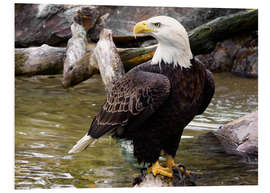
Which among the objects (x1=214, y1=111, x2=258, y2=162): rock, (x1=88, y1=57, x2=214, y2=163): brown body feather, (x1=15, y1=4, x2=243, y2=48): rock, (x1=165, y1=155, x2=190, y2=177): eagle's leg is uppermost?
(x1=15, y1=4, x2=243, y2=48): rock

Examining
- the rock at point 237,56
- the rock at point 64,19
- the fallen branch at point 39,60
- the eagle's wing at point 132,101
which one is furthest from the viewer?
the rock at point 237,56

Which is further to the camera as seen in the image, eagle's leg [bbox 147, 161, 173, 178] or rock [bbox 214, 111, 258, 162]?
rock [bbox 214, 111, 258, 162]

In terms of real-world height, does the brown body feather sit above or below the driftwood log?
below

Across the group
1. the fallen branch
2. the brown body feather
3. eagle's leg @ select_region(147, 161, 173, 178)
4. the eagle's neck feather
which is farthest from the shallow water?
the eagle's neck feather

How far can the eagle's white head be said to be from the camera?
358 centimetres

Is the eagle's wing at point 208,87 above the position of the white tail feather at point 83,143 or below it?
above

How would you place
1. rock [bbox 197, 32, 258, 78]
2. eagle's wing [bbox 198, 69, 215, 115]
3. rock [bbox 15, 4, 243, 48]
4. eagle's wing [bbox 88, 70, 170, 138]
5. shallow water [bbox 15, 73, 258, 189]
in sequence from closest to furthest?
eagle's wing [bbox 88, 70, 170, 138] < eagle's wing [bbox 198, 69, 215, 115] < shallow water [bbox 15, 73, 258, 189] < rock [bbox 15, 4, 243, 48] < rock [bbox 197, 32, 258, 78]

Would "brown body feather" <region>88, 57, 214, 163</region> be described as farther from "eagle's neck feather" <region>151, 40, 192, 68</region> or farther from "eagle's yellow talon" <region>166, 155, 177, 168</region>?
"eagle's yellow talon" <region>166, 155, 177, 168</region>

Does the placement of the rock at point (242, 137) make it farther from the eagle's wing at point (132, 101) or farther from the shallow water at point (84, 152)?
the eagle's wing at point (132, 101)

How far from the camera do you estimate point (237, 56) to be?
4.95 metres

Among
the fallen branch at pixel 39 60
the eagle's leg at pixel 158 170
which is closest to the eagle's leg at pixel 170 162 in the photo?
the eagle's leg at pixel 158 170

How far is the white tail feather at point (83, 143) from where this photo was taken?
3883mm

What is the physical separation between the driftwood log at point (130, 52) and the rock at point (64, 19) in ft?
0.33

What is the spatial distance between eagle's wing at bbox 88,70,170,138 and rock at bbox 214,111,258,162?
1.16 meters
